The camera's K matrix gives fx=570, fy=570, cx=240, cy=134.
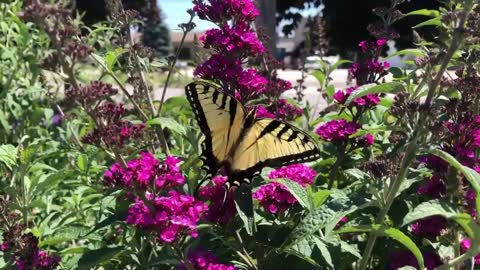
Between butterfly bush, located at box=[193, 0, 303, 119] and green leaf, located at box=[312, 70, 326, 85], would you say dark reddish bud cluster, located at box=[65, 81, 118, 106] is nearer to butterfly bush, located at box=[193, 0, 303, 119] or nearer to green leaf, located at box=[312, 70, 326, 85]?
butterfly bush, located at box=[193, 0, 303, 119]

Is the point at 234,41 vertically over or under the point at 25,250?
over

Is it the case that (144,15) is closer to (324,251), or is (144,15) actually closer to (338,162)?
(338,162)

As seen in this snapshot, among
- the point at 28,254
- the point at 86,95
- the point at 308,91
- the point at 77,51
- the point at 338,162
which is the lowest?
the point at 308,91

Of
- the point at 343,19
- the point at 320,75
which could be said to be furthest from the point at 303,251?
the point at 343,19

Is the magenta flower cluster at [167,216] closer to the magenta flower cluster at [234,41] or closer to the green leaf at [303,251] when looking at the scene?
the green leaf at [303,251]

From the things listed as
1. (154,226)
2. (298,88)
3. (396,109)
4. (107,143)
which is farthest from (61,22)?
(298,88)

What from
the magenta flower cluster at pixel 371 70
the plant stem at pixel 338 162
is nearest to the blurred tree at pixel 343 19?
the magenta flower cluster at pixel 371 70
